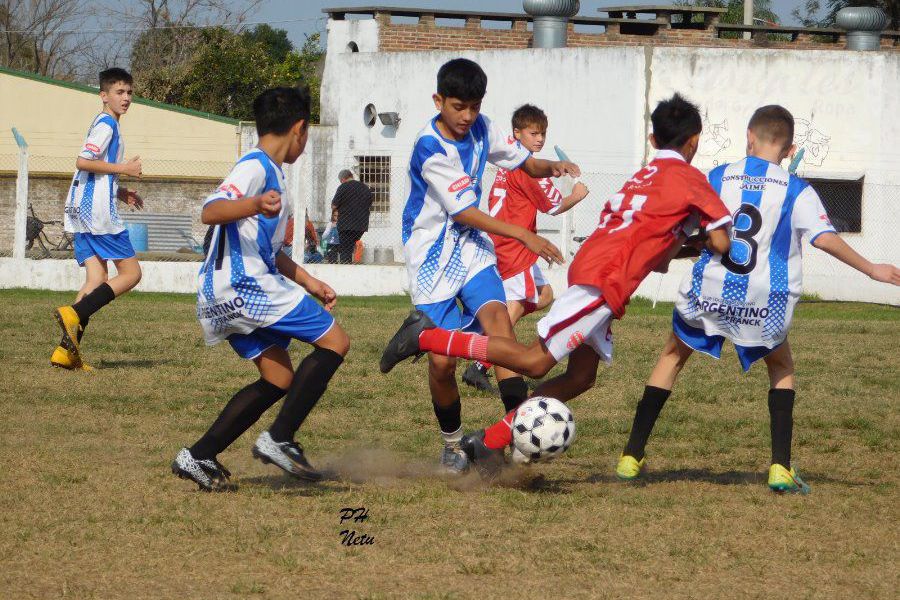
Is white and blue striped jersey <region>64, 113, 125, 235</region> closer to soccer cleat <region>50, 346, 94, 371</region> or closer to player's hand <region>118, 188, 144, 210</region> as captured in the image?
player's hand <region>118, 188, 144, 210</region>

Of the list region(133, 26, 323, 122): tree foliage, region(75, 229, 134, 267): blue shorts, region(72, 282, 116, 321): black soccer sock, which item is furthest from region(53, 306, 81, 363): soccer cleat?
region(133, 26, 323, 122): tree foliage

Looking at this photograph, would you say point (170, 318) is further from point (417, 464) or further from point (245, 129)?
point (245, 129)

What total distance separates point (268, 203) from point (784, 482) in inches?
103

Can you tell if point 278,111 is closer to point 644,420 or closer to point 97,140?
point 644,420

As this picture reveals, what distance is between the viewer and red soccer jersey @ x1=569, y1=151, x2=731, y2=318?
534 cm

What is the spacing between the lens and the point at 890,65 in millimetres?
21828

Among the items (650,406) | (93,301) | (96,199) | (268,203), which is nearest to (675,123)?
(650,406)

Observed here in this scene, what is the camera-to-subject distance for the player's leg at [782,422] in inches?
220

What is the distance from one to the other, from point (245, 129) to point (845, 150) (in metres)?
16.7

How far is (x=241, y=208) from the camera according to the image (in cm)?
513

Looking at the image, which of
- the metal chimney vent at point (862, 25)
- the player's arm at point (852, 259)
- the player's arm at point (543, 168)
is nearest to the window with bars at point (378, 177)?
the metal chimney vent at point (862, 25)

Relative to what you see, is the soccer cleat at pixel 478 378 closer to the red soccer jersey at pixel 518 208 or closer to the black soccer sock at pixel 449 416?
the red soccer jersey at pixel 518 208

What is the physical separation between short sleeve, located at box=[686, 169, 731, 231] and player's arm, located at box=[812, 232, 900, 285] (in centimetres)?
48

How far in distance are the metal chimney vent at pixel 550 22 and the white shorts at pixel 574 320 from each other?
21.6m
